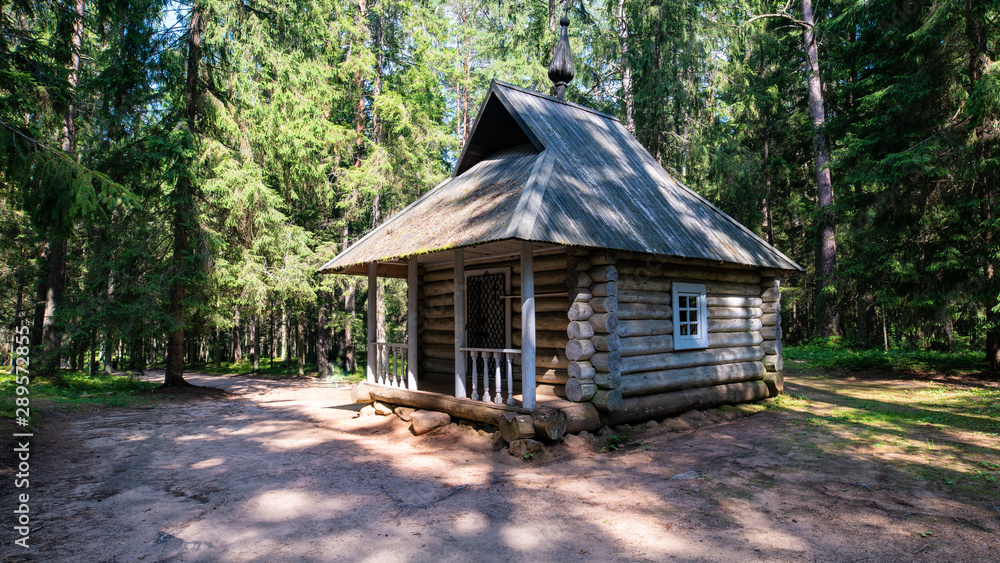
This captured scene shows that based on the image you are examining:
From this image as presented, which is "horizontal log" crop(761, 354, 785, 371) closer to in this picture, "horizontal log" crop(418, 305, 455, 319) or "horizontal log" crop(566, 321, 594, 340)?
"horizontal log" crop(566, 321, 594, 340)

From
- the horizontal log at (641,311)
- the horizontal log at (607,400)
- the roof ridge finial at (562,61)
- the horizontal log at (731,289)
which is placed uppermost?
the roof ridge finial at (562,61)

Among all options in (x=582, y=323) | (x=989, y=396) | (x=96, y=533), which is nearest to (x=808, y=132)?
(x=989, y=396)

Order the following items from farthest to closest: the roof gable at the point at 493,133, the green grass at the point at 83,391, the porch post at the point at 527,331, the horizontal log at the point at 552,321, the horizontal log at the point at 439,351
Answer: the green grass at the point at 83,391 → the horizontal log at the point at 439,351 → the roof gable at the point at 493,133 → the horizontal log at the point at 552,321 → the porch post at the point at 527,331

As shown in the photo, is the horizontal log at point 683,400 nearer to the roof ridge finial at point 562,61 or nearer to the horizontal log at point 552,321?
the horizontal log at point 552,321

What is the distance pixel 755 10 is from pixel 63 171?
3061 cm

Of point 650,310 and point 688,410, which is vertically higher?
point 650,310

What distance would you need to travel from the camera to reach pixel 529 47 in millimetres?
26109

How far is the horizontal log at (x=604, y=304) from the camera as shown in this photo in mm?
9023

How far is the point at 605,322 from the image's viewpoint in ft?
29.5

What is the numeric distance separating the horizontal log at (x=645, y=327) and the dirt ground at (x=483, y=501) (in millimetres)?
1703

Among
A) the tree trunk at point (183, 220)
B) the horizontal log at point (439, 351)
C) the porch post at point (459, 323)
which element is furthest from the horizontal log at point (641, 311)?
the tree trunk at point (183, 220)

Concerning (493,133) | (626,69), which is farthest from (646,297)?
(626,69)

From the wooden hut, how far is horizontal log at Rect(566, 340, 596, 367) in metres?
0.03

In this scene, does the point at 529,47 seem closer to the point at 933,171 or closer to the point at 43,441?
the point at 933,171
